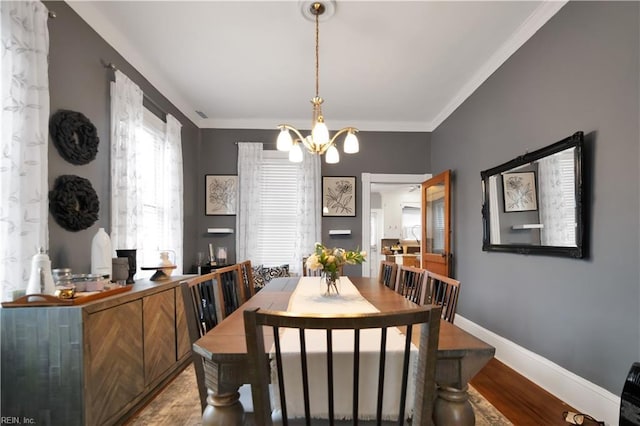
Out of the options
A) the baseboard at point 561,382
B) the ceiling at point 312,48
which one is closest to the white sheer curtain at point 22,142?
the ceiling at point 312,48

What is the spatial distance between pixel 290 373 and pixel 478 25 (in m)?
2.99

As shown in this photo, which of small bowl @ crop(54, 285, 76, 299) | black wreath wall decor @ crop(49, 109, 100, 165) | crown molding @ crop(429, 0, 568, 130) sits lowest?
small bowl @ crop(54, 285, 76, 299)

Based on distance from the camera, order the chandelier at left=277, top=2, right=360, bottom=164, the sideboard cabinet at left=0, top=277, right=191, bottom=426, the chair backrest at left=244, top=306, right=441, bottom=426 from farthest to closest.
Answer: the chandelier at left=277, top=2, right=360, bottom=164, the sideboard cabinet at left=0, top=277, right=191, bottom=426, the chair backrest at left=244, top=306, right=441, bottom=426

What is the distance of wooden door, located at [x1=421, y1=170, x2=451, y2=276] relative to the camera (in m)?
4.18

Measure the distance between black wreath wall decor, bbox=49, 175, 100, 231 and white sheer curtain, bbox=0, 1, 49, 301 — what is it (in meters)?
0.23

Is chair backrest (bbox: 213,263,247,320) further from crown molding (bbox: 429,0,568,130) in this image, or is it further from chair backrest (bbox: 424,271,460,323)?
crown molding (bbox: 429,0,568,130)

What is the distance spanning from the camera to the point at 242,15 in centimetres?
256

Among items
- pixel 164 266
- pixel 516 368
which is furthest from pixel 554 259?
pixel 164 266

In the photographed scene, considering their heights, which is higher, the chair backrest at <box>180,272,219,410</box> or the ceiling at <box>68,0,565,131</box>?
the ceiling at <box>68,0,565,131</box>

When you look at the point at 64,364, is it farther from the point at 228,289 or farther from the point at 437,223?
the point at 437,223

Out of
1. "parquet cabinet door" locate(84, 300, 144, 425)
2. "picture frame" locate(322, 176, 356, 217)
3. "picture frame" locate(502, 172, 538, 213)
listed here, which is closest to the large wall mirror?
"picture frame" locate(502, 172, 538, 213)

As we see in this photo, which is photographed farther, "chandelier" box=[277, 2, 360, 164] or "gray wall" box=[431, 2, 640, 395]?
"chandelier" box=[277, 2, 360, 164]

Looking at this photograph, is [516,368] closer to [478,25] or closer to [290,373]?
[290,373]

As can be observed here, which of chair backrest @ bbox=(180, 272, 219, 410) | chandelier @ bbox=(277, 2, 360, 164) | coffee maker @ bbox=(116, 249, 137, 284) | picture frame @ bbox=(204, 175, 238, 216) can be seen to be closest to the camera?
chair backrest @ bbox=(180, 272, 219, 410)
